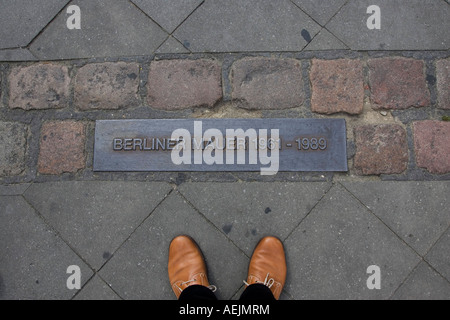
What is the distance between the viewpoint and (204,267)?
7.29 ft

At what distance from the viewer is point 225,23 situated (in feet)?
7.94

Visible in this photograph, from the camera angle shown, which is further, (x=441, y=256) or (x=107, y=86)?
(x=107, y=86)

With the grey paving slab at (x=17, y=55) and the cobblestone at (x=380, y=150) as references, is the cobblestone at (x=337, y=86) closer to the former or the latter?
the cobblestone at (x=380, y=150)

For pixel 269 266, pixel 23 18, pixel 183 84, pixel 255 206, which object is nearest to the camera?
pixel 269 266

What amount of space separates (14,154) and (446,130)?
118 inches

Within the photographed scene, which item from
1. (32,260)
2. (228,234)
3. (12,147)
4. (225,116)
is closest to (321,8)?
(225,116)

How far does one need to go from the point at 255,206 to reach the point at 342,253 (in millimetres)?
643

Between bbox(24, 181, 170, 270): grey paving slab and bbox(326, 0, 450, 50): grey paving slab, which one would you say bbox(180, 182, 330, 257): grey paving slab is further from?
bbox(326, 0, 450, 50): grey paving slab

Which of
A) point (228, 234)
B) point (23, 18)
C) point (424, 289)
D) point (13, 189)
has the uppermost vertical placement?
point (23, 18)

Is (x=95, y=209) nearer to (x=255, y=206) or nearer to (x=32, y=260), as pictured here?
(x=32, y=260)

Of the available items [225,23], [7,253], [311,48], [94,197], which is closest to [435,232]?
[311,48]

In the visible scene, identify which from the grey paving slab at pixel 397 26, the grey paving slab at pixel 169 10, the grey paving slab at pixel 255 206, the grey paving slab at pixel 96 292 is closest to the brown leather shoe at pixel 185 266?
the grey paving slab at pixel 255 206

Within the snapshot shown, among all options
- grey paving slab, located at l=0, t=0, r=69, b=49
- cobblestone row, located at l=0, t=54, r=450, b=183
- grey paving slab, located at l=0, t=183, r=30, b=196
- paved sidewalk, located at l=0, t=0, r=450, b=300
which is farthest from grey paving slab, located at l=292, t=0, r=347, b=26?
grey paving slab, located at l=0, t=183, r=30, b=196
